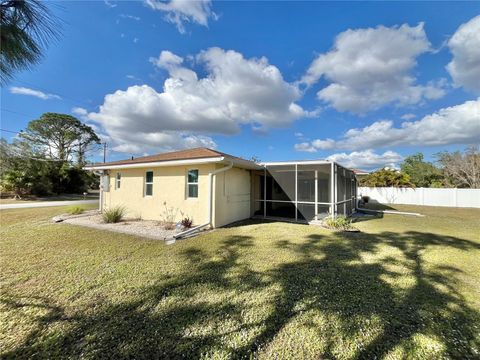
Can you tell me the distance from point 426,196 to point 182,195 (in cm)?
2253

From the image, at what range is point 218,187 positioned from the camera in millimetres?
8406

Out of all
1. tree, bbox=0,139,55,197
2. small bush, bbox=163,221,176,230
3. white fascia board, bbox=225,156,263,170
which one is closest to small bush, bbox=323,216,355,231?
white fascia board, bbox=225,156,263,170

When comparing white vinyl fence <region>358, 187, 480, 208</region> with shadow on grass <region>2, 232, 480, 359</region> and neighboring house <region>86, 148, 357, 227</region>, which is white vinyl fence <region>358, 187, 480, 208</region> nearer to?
neighboring house <region>86, 148, 357, 227</region>

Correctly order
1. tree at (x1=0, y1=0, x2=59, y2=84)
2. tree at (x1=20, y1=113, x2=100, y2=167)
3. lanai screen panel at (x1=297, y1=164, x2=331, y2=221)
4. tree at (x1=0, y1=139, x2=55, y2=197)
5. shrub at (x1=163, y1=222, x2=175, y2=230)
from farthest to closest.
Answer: tree at (x1=20, y1=113, x2=100, y2=167) → tree at (x1=0, y1=139, x2=55, y2=197) → lanai screen panel at (x1=297, y1=164, x2=331, y2=221) → shrub at (x1=163, y1=222, x2=175, y2=230) → tree at (x1=0, y1=0, x2=59, y2=84)

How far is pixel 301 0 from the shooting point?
26.1 feet

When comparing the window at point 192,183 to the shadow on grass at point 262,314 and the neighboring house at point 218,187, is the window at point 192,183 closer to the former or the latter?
the neighboring house at point 218,187

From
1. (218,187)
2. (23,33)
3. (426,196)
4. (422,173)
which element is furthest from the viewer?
(422,173)

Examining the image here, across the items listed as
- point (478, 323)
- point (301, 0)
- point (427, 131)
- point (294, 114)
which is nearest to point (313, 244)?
point (478, 323)

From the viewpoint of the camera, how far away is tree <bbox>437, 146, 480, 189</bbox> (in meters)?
21.8

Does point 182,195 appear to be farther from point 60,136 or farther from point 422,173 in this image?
point 422,173

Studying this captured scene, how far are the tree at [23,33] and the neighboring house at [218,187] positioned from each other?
18.6 ft

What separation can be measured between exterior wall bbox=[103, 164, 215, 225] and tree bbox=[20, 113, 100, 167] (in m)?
22.7

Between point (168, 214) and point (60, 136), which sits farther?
point (60, 136)

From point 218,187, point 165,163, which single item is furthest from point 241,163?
point 165,163
